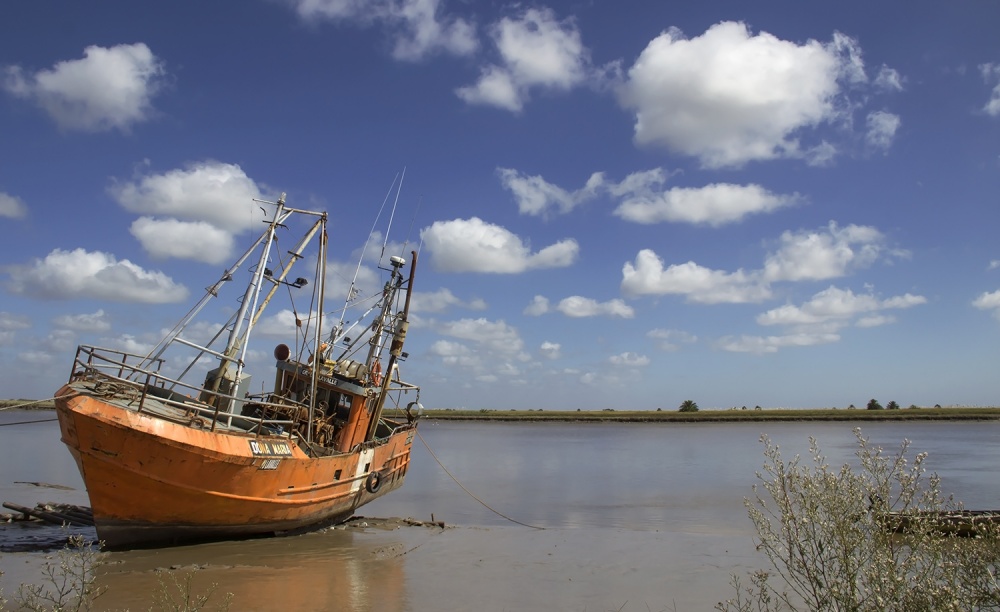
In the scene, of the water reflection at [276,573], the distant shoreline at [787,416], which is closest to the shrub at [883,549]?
the water reflection at [276,573]

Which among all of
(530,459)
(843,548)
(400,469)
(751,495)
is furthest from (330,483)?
(530,459)

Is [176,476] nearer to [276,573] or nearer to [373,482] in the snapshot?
Result: [276,573]

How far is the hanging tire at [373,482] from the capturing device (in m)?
19.7

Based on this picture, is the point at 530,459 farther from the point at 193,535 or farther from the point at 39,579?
the point at 39,579

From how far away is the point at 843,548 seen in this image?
5.73 m

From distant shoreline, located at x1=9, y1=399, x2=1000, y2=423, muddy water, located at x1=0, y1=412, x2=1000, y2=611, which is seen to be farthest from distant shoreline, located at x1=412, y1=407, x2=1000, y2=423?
muddy water, located at x1=0, y1=412, x2=1000, y2=611

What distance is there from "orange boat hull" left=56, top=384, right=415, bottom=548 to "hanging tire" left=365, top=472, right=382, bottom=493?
294 centimetres

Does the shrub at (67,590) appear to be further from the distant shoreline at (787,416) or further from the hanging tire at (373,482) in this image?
the distant shoreline at (787,416)

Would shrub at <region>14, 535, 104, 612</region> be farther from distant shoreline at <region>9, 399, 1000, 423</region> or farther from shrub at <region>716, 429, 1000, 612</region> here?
distant shoreline at <region>9, 399, 1000, 423</region>

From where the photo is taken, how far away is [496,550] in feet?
54.4

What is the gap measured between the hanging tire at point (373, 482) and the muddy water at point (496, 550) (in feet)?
3.31

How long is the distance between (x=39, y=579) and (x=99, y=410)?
3103 millimetres

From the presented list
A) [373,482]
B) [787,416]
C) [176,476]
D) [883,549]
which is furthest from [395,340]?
[787,416]

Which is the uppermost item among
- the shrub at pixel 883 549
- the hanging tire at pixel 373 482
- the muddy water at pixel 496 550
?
the shrub at pixel 883 549
